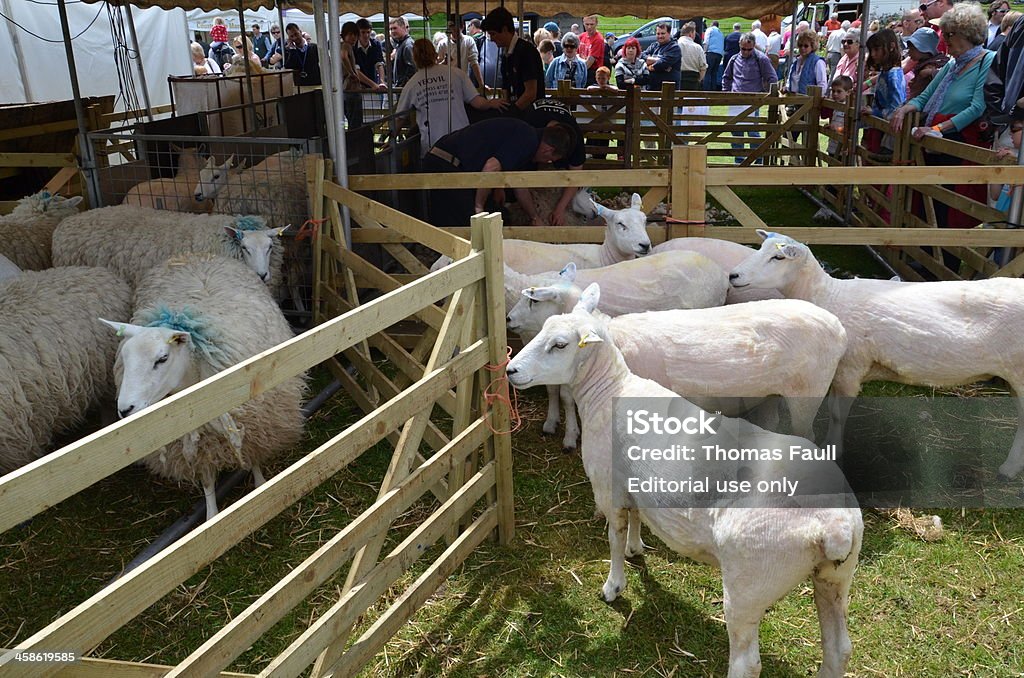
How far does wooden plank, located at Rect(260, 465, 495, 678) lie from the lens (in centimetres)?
244

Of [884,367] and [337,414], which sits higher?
[884,367]

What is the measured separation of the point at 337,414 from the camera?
5398 mm

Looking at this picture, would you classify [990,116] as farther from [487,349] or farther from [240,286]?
[240,286]

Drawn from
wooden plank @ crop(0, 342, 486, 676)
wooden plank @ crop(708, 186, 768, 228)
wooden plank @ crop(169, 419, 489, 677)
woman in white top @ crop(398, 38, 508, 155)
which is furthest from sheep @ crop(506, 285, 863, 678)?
woman in white top @ crop(398, 38, 508, 155)

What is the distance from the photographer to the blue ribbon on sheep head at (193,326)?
3967 millimetres

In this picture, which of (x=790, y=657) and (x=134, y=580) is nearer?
(x=134, y=580)

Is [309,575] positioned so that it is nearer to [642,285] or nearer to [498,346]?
[498,346]

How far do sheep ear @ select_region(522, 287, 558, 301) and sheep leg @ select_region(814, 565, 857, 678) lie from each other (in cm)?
220

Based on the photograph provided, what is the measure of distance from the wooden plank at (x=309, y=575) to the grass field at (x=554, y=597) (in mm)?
686

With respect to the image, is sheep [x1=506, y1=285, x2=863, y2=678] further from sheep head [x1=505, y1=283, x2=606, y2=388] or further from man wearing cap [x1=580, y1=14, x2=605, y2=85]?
man wearing cap [x1=580, y1=14, x2=605, y2=85]

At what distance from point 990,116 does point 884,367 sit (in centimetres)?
373

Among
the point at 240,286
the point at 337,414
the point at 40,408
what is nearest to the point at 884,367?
the point at 337,414

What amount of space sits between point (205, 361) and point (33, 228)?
3512mm

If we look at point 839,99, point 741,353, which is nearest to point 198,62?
point 839,99
